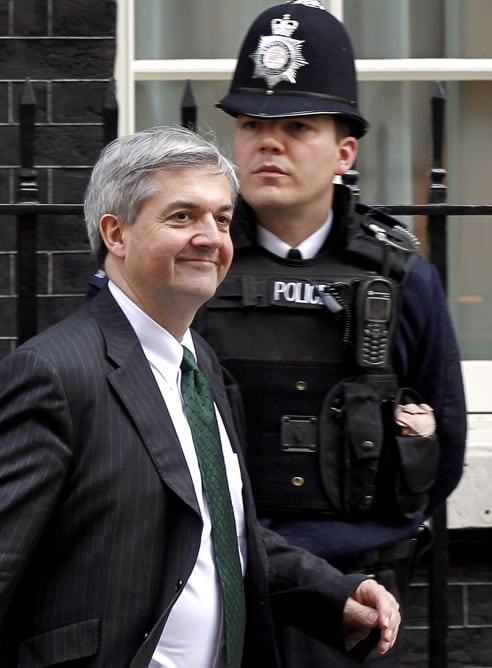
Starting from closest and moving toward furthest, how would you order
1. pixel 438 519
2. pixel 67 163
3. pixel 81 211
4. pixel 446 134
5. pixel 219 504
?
pixel 219 504 < pixel 81 211 < pixel 438 519 < pixel 67 163 < pixel 446 134

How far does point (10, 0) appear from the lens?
17.4 ft

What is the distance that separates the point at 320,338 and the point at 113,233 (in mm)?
730

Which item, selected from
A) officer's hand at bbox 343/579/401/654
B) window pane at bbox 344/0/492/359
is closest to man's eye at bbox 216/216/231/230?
officer's hand at bbox 343/579/401/654

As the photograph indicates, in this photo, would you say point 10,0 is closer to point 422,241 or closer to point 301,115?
point 422,241

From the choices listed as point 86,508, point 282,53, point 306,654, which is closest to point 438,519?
point 306,654

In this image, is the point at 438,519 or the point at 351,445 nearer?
the point at 351,445

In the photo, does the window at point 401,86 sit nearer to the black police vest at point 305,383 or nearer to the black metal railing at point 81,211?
the black metal railing at point 81,211

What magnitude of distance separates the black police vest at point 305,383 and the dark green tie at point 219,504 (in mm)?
482

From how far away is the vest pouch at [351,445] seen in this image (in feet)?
11.1

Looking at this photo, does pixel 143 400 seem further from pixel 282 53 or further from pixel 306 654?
pixel 282 53

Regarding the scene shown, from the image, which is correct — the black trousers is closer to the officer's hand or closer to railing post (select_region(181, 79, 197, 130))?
the officer's hand

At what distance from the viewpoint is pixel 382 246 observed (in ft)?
11.4

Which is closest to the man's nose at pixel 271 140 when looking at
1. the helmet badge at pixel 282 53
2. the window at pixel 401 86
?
the helmet badge at pixel 282 53

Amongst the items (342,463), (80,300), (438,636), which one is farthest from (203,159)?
(80,300)
